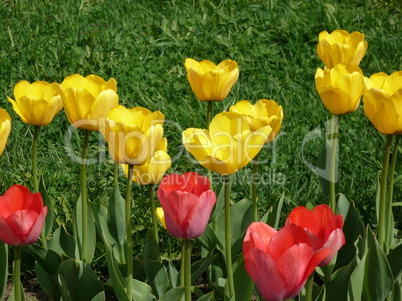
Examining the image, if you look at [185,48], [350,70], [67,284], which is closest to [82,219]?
[67,284]

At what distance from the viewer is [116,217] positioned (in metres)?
A: 2.25

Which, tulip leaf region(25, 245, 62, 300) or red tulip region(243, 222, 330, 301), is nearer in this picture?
red tulip region(243, 222, 330, 301)

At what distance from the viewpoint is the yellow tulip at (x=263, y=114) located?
2.06 m

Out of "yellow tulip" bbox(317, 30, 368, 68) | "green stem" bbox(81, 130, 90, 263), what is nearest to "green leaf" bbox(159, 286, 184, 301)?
"green stem" bbox(81, 130, 90, 263)

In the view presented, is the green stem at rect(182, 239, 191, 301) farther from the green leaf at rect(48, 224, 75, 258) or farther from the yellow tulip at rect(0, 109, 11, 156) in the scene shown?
the green leaf at rect(48, 224, 75, 258)

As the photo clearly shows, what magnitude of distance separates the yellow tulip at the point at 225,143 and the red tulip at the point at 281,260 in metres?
0.38

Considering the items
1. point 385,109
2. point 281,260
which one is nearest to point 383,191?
point 385,109

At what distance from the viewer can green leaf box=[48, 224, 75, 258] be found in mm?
2275

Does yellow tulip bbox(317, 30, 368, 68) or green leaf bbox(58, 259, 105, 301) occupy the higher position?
yellow tulip bbox(317, 30, 368, 68)

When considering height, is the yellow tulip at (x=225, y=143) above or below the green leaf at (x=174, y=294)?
above

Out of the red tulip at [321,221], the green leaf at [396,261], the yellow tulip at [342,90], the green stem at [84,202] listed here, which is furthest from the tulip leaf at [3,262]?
the green leaf at [396,261]

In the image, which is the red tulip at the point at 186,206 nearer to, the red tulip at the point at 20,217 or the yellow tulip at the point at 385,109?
the red tulip at the point at 20,217

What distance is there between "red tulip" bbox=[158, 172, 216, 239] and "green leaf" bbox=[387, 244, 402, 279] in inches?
28.5

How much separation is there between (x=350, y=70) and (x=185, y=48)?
2.27 meters
